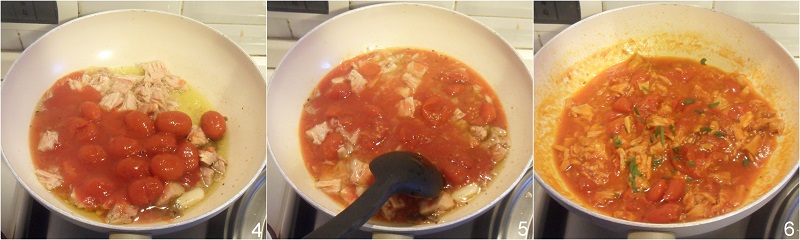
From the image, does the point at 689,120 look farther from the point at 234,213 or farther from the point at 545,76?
the point at 234,213

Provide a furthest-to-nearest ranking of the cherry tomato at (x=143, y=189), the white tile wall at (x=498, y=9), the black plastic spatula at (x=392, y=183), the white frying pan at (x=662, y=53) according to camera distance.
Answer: the white tile wall at (x=498, y=9) < the white frying pan at (x=662, y=53) < the cherry tomato at (x=143, y=189) < the black plastic spatula at (x=392, y=183)

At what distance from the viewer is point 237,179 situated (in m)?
1.53

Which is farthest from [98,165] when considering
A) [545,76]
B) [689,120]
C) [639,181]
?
[689,120]

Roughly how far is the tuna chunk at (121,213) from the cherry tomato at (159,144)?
0.36 feet

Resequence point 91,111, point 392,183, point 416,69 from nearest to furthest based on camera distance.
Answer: point 392,183 < point 91,111 < point 416,69

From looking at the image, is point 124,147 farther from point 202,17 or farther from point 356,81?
point 356,81

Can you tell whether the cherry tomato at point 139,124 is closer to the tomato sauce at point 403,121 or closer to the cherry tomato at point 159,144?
the cherry tomato at point 159,144

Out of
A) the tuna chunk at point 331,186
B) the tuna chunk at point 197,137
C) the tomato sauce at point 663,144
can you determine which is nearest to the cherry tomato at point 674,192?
the tomato sauce at point 663,144

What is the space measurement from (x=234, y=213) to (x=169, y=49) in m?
0.39

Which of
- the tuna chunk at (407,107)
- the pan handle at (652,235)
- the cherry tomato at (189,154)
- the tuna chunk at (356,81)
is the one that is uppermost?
the tuna chunk at (356,81)

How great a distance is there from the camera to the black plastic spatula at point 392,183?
1.33 m

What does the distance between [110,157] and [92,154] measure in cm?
3

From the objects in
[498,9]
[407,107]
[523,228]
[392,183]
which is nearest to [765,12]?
[498,9]

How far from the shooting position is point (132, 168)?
4.76ft
